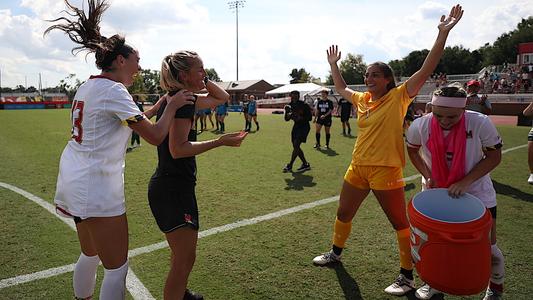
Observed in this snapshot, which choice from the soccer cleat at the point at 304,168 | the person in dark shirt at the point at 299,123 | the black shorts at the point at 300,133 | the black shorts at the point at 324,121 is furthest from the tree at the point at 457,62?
the soccer cleat at the point at 304,168

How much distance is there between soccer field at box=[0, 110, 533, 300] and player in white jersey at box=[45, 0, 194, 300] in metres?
1.19

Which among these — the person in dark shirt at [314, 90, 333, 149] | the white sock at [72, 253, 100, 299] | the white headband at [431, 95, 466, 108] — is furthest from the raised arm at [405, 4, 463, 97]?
the person in dark shirt at [314, 90, 333, 149]

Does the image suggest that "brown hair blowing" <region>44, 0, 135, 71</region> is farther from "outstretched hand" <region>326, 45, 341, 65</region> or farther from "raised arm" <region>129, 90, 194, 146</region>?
"outstretched hand" <region>326, 45, 341, 65</region>

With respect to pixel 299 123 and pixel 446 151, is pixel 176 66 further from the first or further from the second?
pixel 299 123

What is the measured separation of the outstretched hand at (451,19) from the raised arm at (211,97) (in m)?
1.90

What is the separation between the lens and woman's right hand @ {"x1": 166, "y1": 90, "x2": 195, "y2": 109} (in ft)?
7.91

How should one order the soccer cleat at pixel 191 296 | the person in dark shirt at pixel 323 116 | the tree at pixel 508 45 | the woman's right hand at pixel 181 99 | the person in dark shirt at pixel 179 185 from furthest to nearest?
the tree at pixel 508 45
the person in dark shirt at pixel 323 116
the soccer cleat at pixel 191 296
the person in dark shirt at pixel 179 185
the woman's right hand at pixel 181 99

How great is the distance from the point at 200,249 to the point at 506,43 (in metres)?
91.2

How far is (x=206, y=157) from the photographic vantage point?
10977 mm

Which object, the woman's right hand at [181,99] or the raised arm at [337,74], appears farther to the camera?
the raised arm at [337,74]

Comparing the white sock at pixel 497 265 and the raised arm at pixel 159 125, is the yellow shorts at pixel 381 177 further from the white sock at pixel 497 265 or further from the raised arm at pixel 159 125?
the raised arm at pixel 159 125

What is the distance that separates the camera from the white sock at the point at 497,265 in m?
3.06

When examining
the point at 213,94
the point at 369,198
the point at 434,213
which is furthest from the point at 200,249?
the point at 369,198

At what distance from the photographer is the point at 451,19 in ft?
10.00
